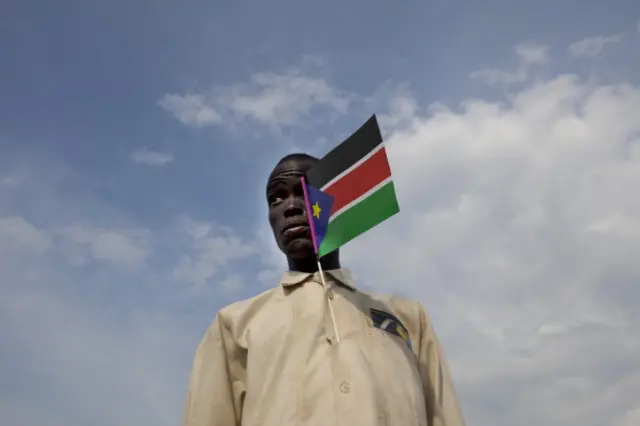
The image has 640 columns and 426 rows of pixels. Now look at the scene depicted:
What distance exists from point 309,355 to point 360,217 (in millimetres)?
923

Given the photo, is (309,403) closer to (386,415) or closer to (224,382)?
(386,415)

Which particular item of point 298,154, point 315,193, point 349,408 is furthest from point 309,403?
point 298,154

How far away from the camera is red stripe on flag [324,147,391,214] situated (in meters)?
4.08

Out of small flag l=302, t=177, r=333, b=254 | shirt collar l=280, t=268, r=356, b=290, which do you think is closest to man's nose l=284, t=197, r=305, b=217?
small flag l=302, t=177, r=333, b=254

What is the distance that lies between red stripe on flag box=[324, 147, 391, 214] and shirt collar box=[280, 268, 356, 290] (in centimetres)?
40

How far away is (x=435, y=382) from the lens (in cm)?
405

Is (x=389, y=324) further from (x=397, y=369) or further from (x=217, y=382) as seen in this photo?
(x=217, y=382)

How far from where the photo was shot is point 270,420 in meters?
3.44

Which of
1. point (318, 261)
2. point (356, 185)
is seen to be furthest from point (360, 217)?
point (318, 261)

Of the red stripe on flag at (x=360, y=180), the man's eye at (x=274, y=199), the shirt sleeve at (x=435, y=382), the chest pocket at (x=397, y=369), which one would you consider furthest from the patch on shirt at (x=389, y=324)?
the man's eye at (x=274, y=199)

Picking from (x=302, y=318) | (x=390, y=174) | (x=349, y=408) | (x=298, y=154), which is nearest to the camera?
(x=349, y=408)

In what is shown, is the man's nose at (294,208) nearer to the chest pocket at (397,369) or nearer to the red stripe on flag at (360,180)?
the red stripe on flag at (360,180)

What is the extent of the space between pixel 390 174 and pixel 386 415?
1.45 meters

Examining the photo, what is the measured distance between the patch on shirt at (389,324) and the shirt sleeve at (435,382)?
20 centimetres
